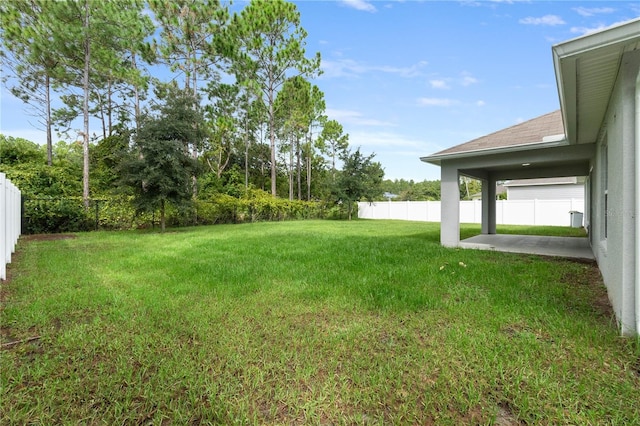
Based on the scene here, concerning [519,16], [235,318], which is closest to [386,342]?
[235,318]

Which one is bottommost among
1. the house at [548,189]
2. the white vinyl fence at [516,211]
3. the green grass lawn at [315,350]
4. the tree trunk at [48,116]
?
the green grass lawn at [315,350]

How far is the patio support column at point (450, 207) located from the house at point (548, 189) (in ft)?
50.0

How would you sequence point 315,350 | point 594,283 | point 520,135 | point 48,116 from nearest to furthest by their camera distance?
1. point 315,350
2. point 594,283
3. point 520,135
4. point 48,116

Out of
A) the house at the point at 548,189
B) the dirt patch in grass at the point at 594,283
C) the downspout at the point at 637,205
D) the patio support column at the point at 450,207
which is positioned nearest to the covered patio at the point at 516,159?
the patio support column at the point at 450,207

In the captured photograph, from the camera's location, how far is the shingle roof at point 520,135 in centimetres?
743

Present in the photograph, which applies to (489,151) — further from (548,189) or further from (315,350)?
(548,189)

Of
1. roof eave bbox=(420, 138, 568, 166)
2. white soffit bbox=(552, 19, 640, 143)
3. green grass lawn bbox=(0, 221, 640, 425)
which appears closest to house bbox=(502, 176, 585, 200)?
roof eave bbox=(420, 138, 568, 166)

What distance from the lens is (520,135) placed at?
315 inches

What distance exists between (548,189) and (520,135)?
17.8 metres

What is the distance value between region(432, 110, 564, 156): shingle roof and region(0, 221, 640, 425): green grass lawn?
371cm

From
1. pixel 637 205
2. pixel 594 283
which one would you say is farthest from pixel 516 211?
pixel 637 205

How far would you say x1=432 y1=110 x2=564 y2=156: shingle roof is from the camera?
743cm

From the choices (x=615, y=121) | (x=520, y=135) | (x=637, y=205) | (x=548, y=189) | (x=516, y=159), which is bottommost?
(x=637, y=205)

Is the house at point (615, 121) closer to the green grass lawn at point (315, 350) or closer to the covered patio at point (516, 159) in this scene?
the green grass lawn at point (315, 350)
